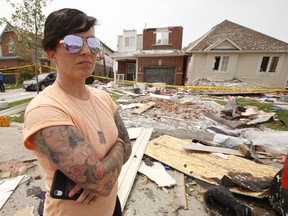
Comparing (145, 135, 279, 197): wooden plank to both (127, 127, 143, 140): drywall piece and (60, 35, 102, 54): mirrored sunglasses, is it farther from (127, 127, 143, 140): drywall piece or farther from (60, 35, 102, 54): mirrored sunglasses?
(60, 35, 102, 54): mirrored sunglasses

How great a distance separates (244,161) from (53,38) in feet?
13.6

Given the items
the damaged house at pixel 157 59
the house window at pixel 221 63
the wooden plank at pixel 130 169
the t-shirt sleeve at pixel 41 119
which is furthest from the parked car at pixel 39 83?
the house window at pixel 221 63

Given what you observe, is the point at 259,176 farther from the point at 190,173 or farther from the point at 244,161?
the point at 190,173

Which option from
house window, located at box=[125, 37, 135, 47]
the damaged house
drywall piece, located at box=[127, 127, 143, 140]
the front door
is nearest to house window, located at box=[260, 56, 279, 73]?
the damaged house

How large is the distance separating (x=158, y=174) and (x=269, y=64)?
20676 millimetres

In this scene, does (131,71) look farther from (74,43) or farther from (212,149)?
(74,43)

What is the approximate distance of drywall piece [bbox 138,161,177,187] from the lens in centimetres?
285

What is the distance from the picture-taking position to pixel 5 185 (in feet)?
8.81

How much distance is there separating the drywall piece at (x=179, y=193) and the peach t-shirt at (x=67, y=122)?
5.20ft

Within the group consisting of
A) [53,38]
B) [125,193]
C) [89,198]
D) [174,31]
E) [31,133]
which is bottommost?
[125,193]

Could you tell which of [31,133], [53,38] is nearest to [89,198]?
[31,133]

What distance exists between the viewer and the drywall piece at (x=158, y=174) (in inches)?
112

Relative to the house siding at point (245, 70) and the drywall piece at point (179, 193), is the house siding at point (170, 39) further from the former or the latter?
the drywall piece at point (179, 193)

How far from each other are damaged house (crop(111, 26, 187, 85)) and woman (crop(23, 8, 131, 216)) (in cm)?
1936
